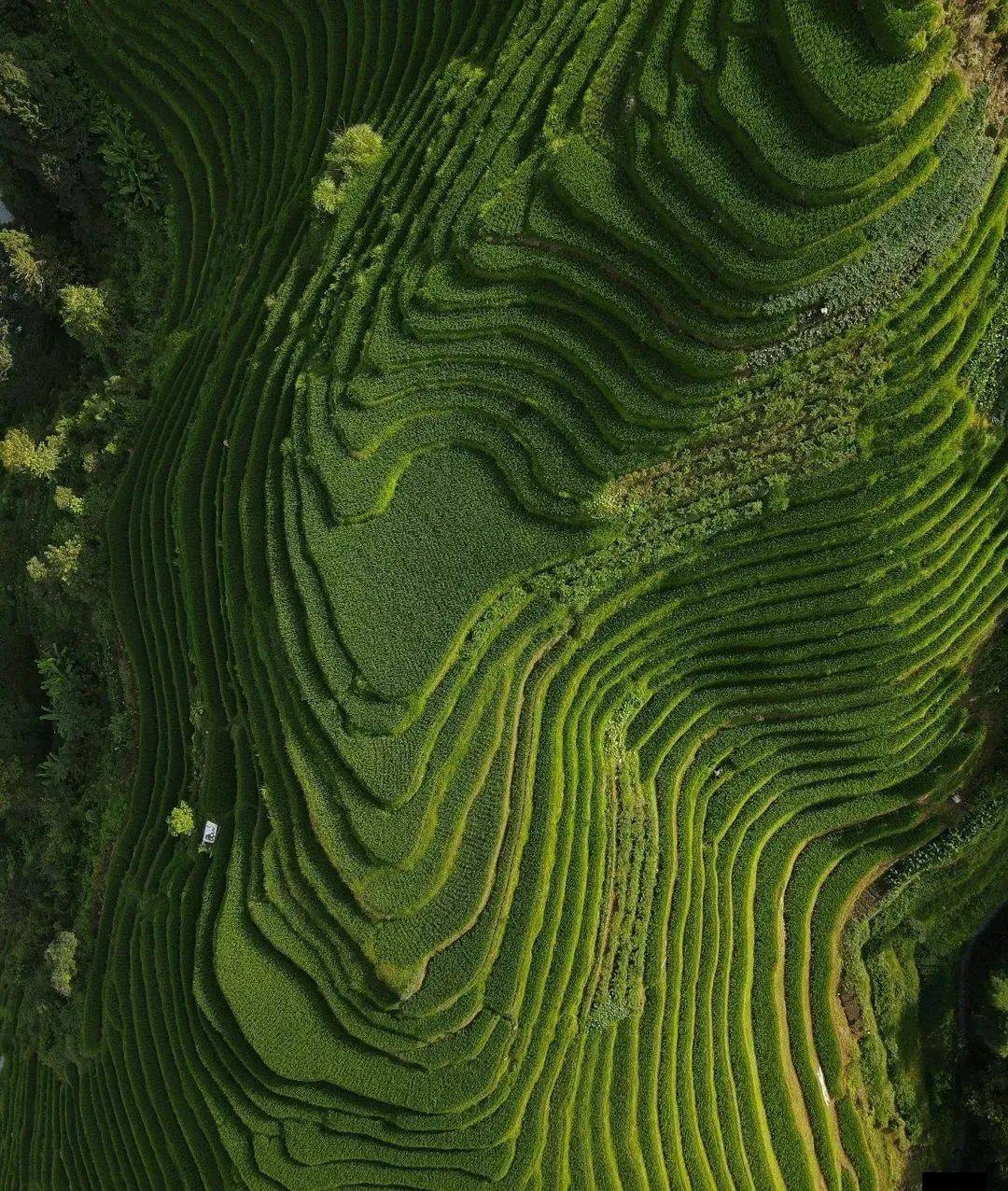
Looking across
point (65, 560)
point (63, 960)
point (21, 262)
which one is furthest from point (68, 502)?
point (63, 960)

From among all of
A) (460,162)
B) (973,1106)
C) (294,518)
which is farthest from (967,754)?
(460,162)

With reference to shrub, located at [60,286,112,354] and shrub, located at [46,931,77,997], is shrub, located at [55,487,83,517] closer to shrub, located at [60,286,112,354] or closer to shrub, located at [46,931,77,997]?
shrub, located at [60,286,112,354]

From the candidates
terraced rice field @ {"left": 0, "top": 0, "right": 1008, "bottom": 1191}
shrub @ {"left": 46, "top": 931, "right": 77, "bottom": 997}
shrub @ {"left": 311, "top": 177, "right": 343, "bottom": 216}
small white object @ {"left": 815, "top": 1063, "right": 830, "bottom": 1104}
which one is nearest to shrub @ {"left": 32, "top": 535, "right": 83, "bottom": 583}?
terraced rice field @ {"left": 0, "top": 0, "right": 1008, "bottom": 1191}

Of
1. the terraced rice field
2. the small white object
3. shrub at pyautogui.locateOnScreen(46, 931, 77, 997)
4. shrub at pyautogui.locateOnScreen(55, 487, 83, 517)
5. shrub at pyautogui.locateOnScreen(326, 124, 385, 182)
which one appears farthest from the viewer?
shrub at pyautogui.locateOnScreen(55, 487, 83, 517)

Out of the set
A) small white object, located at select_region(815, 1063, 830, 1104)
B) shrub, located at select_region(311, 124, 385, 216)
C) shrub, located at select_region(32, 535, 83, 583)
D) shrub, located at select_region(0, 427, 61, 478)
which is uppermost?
shrub, located at select_region(311, 124, 385, 216)

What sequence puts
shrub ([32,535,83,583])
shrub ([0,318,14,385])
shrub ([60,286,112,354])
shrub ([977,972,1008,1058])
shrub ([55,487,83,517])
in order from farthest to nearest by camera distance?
shrub ([0,318,14,385])
shrub ([60,286,112,354])
shrub ([55,487,83,517])
shrub ([32,535,83,583])
shrub ([977,972,1008,1058])

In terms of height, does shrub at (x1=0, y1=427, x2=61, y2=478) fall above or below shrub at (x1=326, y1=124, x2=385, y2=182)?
below

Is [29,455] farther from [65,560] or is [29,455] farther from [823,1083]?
[823,1083]

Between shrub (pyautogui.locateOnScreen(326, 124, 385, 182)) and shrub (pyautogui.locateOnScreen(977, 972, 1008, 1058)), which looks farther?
shrub (pyautogui.locateOnScreen(977, 972, 1008, 1058))
